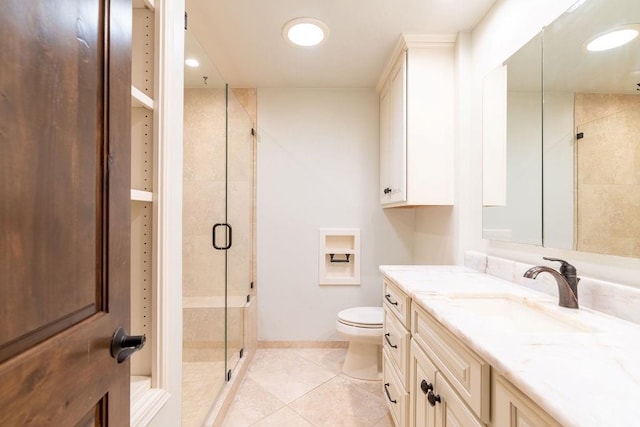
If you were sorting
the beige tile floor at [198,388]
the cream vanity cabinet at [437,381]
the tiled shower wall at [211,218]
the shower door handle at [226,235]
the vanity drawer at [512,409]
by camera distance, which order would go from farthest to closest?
1. the shower door handle at [226,235]
2. the tiled shower wall at [211,218]
3. the beige tile floor at [198,388]
4. the cream vanity cabinet at [437,381]
5. the vanity drawer at [512,409]

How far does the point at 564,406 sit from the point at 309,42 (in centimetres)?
210

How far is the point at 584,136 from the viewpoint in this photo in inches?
42.4

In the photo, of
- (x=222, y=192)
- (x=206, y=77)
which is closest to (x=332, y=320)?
(x=222, y=192)

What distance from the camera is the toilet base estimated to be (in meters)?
2.19

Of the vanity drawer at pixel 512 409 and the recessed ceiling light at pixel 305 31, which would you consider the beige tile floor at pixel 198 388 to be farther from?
the recessed ceiling light at pixel 305 31

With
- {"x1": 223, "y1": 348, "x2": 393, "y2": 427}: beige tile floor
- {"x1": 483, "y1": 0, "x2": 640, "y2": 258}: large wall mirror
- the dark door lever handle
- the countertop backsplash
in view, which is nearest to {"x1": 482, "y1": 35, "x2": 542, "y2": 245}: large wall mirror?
{"x1": 483, "y1": 0, "x2": 640, "y2": 258}: large wall mirror

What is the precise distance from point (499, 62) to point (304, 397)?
2316 millimetres

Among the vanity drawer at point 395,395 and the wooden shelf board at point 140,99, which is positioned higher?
the wooden shelf board at point 140,99

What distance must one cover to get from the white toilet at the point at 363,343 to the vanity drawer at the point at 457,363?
0.96m

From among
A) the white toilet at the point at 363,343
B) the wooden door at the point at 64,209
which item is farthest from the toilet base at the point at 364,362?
the wooden door at the point at 64,209

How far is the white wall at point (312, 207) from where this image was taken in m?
2.70

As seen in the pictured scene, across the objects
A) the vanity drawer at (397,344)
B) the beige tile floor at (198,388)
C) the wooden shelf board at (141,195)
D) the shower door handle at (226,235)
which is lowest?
the beige tile floor at (198,388)

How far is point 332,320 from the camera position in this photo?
2.70 meters

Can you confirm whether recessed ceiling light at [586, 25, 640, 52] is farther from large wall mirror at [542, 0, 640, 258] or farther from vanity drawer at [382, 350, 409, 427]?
vanity drawer at [382, 350, 409, 427]
